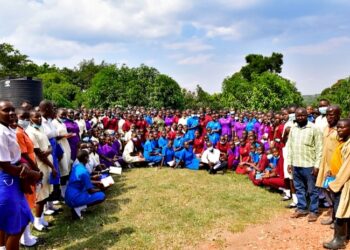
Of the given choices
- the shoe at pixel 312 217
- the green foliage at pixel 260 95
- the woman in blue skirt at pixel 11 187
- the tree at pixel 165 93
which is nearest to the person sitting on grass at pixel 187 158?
the shoe at pixel 312 217

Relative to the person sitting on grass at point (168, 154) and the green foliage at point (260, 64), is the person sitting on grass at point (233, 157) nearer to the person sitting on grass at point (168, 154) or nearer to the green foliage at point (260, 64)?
the person sitting on grass at point (168, 154)

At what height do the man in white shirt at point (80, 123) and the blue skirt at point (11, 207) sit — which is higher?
the man in white shirt at point (80, 123)

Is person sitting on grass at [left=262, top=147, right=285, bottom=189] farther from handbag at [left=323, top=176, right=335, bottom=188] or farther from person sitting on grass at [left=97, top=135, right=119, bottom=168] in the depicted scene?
person sitting on grass at [left=97, top=135, right=119, bottom=168]

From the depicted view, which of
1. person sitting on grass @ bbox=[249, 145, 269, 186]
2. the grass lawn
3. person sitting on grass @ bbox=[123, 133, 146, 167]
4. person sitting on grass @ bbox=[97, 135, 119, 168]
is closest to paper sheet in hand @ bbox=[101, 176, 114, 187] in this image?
the grass lawn

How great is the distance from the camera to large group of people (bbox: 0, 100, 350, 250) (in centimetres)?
400

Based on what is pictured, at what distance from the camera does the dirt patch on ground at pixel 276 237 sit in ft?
17.2

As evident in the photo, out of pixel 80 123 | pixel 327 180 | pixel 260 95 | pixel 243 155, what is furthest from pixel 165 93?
pixel 327 180

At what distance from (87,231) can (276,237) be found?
10.5 feet

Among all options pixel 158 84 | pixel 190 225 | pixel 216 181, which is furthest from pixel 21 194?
pixel 158 84

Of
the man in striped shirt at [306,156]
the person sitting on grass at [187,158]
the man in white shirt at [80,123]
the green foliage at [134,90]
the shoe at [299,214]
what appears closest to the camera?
the man in striped shirt at [306,156]

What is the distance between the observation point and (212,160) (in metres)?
10.9

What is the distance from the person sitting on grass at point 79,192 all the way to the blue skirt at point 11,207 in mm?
2537

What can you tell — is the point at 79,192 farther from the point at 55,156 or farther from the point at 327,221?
the point at 327,221

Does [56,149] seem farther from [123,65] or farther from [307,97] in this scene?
[307,97]
